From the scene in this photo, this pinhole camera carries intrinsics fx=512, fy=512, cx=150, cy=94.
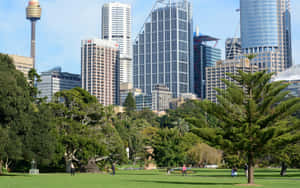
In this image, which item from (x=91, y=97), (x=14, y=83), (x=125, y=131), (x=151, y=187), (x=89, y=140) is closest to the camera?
(x=151, y=187)

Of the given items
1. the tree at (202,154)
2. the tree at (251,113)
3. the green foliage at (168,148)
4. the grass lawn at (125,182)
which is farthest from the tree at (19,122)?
the tree at (202,154)

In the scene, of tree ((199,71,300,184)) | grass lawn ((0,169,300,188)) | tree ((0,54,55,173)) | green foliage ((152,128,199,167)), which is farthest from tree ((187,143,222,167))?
tree ((199,71,300,184))

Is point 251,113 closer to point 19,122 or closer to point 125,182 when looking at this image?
point 125,182

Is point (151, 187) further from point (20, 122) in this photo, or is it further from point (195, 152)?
point (195, 152)

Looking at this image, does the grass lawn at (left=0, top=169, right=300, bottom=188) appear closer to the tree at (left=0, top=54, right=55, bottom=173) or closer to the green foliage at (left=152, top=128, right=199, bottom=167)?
the tree at (left=0, top=54, right=55, bottom=173)

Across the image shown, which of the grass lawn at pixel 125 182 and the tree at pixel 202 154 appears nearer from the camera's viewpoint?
the grass lawn at pixel 125 182

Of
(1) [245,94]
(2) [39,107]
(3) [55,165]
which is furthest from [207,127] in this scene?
(3) [55,165]

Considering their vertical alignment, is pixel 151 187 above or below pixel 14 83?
below

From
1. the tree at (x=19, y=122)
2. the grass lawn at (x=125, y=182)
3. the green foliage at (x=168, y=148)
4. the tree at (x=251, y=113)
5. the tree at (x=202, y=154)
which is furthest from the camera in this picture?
the tree at (x=202, y=154)

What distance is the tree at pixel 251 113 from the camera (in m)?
32.9

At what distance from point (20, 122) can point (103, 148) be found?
18646 millimetres

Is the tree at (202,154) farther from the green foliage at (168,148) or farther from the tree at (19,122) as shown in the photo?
the tree at (19,122)

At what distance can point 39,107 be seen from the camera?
158 ft

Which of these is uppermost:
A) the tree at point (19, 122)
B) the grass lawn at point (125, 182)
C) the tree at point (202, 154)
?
the tree at point (19, 122)
